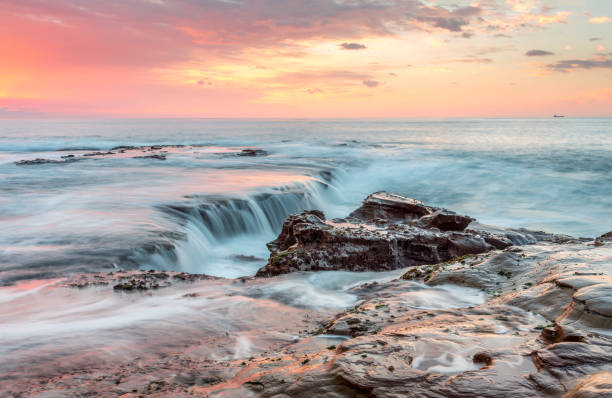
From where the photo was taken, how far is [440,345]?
3.92 meters

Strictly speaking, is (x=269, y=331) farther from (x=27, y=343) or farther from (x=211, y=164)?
(x=211, y=164)

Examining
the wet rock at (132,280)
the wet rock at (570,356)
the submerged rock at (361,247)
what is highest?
the wet rock at (570,356)

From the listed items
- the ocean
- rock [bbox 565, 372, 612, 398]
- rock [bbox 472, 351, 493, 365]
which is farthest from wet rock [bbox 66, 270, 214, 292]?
rock [bbox 565, 372, 612, 398]

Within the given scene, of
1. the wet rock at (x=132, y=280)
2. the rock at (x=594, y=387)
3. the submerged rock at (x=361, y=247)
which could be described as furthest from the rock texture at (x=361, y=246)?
the rock at (x=594, y=387)

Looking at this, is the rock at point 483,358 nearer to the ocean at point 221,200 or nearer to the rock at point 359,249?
the rock at point 359,249

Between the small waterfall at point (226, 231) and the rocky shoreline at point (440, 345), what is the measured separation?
9.66 ft

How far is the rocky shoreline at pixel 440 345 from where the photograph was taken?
3.19m

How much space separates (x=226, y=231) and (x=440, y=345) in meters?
11.4

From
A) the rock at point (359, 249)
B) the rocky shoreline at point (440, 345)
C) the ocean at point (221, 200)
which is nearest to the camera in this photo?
the rocky shoreline at point (440, 345)

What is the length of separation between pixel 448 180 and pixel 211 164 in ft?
52.0

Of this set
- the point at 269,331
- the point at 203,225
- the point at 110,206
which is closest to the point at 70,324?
the point at 269,331

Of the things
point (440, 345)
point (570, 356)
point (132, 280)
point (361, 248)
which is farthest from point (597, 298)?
point (132, 280)

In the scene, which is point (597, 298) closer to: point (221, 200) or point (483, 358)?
point (483, 358)

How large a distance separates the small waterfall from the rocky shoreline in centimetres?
294
